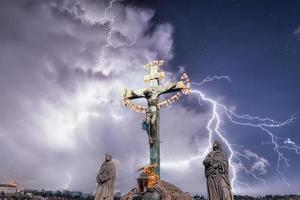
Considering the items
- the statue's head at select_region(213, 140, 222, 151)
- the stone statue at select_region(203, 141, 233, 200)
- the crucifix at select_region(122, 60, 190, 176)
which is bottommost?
the stone statue at select_region(203, 141, 233, 200)

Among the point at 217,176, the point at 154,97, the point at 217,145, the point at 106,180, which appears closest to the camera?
the point at 217,176

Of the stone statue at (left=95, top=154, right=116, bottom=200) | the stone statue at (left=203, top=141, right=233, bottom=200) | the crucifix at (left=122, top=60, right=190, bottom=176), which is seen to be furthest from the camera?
the crucifix at (left=122, top=60, right=190, bottom=176)

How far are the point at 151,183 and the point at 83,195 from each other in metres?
34.9

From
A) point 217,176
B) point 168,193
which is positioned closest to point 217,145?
point 217,176

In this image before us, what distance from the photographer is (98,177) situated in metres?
14.1

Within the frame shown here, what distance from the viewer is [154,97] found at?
21.3 m

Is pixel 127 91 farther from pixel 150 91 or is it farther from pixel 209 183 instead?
pixel 209 183

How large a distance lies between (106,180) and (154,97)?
827cm

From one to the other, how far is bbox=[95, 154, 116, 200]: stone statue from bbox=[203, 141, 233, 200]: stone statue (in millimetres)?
4159

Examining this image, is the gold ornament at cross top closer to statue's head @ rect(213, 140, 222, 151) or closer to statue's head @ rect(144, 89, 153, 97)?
statue's head @ rect(144, 89, 153, 97)

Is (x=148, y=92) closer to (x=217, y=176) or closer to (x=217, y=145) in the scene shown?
(x=217, y=145)

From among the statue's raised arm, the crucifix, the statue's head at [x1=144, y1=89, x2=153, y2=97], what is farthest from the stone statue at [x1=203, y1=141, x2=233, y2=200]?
the statue's raised arm

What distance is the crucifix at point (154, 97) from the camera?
66.7 feet

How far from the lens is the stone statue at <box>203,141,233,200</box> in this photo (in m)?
10.9
